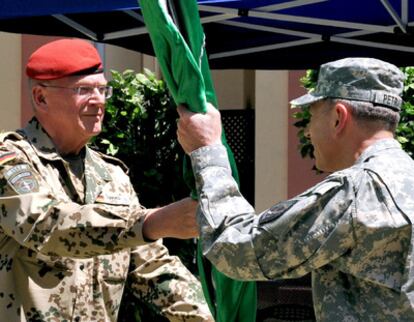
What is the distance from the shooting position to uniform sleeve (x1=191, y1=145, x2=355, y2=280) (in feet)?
9.70

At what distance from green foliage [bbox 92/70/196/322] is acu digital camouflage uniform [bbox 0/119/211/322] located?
317cm

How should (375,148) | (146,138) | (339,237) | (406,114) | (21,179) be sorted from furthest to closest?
1. (146,138)
2. (406,114)
3. (21,179)
4. (375,148)
5. (339,237)

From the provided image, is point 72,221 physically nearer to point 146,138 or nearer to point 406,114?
point 406,114

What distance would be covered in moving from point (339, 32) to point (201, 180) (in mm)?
3728

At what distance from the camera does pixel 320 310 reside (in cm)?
308

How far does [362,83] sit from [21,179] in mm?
1359

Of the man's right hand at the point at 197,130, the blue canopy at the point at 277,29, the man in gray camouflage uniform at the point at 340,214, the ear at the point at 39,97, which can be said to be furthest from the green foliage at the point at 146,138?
the man in gray camouflage uniform at the point at 340,214

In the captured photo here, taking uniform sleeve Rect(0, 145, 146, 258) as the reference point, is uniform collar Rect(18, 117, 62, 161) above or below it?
above

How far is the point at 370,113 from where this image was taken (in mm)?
3090

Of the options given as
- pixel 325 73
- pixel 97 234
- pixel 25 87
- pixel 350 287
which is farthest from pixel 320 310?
pixel 25 87

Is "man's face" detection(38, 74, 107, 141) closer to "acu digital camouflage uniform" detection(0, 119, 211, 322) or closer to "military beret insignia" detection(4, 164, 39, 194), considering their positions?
"acu digital camouflage uniform" detection(0, 119, 211, 322)

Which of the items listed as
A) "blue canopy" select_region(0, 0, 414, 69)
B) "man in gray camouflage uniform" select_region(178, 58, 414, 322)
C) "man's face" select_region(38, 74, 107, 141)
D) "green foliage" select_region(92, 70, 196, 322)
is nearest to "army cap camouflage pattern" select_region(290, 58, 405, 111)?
"man in gray camouflage uniform" select_region(178, 58, 414, 322)

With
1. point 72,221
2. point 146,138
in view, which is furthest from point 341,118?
point 146,138

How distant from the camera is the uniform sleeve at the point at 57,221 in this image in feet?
12.4
